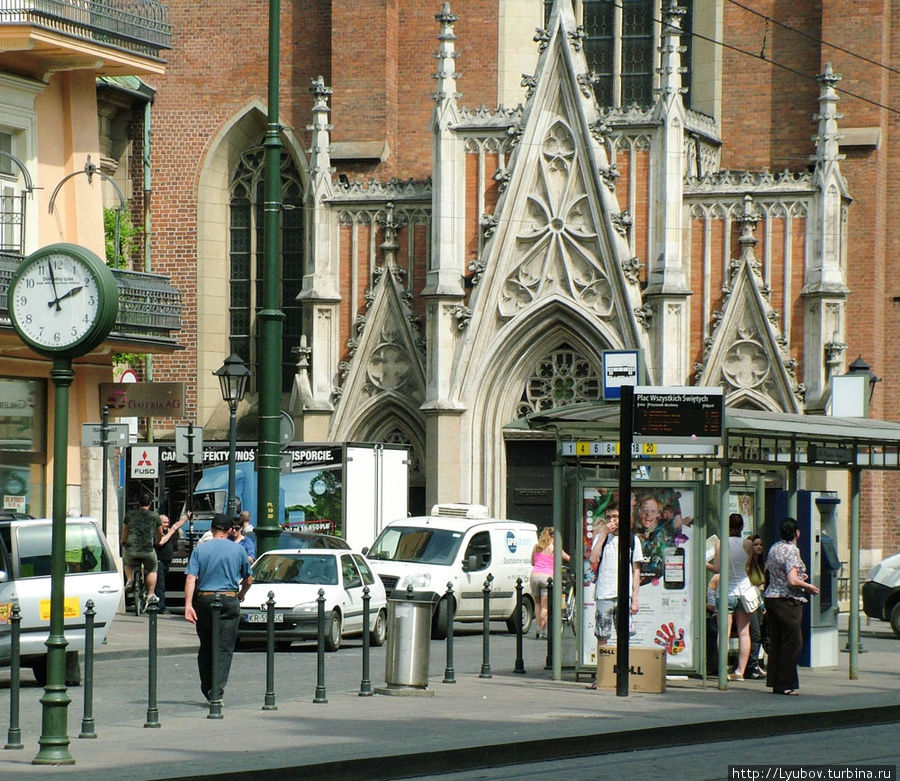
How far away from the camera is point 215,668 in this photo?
14203 millimetres

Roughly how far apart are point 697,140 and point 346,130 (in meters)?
6.83

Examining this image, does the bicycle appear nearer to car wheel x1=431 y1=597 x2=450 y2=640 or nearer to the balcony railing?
car wheel x1=431 y1=597 x2=450 y2=640

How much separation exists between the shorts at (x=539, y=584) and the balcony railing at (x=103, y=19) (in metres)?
9.90

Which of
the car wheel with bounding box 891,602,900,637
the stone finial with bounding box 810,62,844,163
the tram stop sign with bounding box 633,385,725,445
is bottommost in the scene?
the car wheel with bounding box 891,602,900,637

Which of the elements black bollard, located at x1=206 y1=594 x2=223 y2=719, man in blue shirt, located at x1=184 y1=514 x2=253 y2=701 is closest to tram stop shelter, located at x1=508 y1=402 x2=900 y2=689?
man in blue shirt, located at x1=184 y1=514 x2=253 y2=701

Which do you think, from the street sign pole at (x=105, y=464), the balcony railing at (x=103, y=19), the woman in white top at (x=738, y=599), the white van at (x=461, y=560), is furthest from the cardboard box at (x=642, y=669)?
the balcony railing at (x=103, y=19)

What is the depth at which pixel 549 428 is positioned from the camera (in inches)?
682

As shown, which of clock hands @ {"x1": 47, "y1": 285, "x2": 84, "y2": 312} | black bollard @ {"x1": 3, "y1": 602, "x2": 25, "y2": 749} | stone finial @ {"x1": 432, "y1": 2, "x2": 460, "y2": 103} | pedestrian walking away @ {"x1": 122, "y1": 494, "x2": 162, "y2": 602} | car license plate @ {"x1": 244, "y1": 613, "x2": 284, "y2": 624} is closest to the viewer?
clock hands @ {"x1": 47, "y1": 285, "x2": 84, "y2": 312}

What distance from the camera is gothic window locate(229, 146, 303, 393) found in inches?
1431

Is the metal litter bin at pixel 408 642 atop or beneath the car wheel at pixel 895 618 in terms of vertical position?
atop

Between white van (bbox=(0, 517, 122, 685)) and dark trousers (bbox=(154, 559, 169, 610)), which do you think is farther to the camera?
dark trousers (bbox=(154, 559, 169, 610))

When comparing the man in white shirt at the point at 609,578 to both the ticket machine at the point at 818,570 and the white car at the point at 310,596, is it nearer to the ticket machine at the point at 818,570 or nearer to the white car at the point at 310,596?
the ticket machine at the point at 818,570

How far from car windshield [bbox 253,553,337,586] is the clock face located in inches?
426

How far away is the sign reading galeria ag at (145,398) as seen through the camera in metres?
25.6
